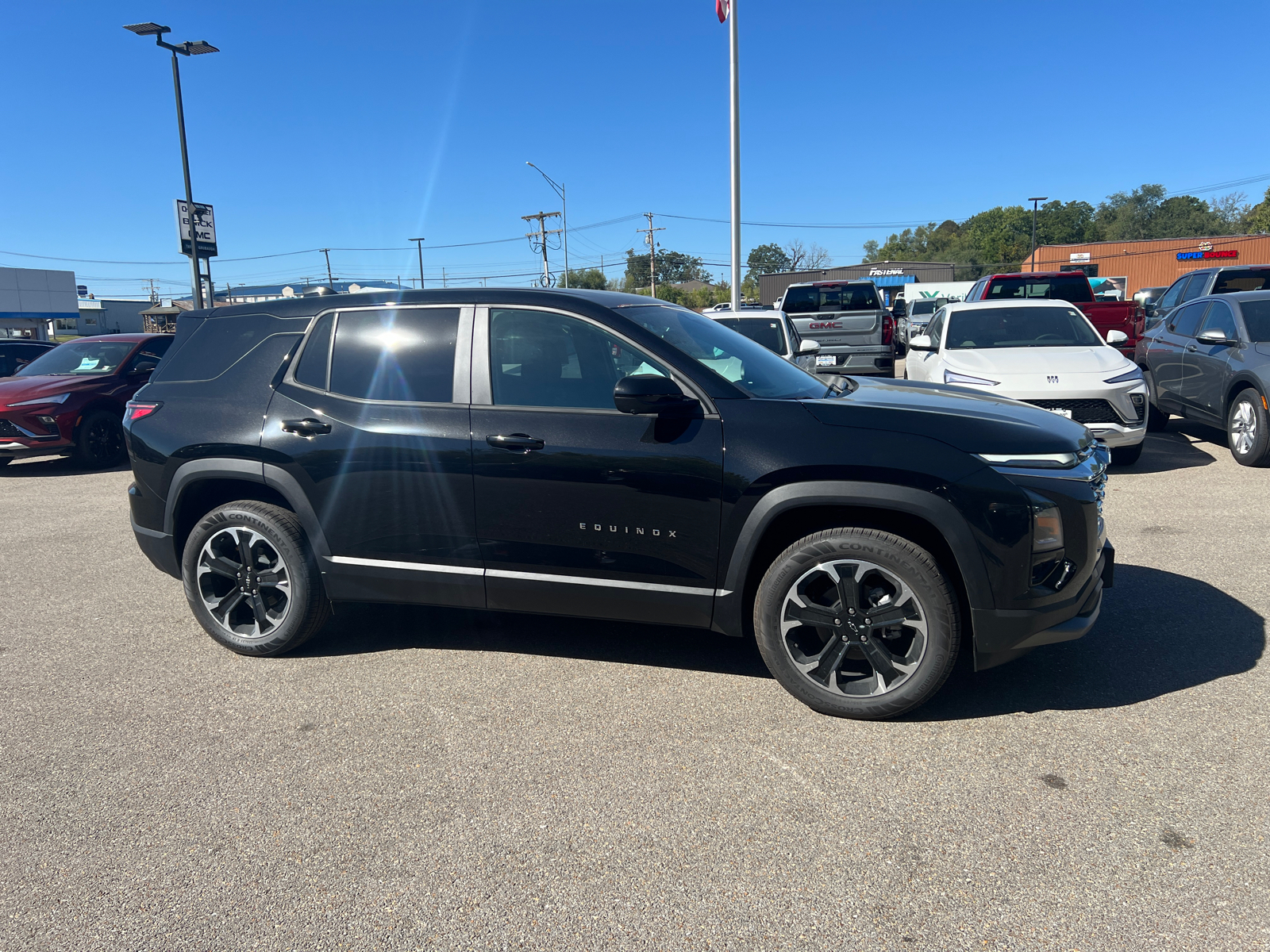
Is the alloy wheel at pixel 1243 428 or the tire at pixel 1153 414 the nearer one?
the alloy wheel at pixel 1243 428

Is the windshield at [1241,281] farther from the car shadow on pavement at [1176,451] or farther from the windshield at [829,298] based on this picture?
the windshield at [829,298]

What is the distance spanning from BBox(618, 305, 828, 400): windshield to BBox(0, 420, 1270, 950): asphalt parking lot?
4.38 ft

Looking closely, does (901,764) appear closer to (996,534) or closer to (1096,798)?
(1096,798)

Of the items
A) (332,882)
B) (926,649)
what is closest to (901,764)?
(926,649)

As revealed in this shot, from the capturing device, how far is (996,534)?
10.9ft

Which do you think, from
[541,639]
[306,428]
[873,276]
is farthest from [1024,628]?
[873,276]

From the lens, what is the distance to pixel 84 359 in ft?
38.7

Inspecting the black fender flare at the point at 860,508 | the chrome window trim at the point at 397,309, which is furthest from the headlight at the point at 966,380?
the chrome window trim at the point at 397,309

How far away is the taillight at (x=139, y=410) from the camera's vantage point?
464 centimetres

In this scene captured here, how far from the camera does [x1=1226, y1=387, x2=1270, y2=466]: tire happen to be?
820 centimetres

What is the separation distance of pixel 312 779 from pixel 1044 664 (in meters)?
3.18

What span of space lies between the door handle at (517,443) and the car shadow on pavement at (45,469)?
9.02 metres

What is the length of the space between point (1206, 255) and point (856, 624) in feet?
228

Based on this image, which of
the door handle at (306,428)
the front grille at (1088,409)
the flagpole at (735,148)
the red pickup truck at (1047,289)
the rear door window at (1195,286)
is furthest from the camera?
the flagpole at (735,148)
